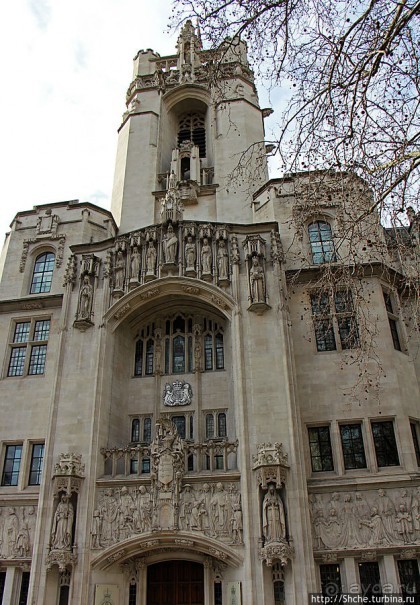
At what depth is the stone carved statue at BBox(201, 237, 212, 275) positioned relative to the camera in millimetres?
19272

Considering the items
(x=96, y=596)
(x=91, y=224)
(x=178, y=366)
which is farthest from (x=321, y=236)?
(x=96, y=596)

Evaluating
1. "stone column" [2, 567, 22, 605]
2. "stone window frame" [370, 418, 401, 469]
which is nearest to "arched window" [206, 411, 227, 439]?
"stone window frame" [370, 418, 401, 469]

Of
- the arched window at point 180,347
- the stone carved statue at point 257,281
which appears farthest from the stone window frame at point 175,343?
the stone carved statue at point 257,281

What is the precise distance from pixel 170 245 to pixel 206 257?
1448 millimetres

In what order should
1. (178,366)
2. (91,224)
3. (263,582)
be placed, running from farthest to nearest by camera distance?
1. (91,224)
2. (178,366)
3. (263,582)

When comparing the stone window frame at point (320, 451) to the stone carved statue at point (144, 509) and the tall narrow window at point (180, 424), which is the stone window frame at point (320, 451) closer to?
the tall narrow window at point (180, 424)

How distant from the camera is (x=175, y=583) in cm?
1662

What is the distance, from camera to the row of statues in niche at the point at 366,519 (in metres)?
15.2

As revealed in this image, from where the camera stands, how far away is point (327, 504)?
52.2 ft

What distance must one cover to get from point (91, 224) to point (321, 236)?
386 inches

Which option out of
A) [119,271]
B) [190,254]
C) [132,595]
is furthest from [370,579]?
[119,271]

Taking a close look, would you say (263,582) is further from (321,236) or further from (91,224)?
(91,224)

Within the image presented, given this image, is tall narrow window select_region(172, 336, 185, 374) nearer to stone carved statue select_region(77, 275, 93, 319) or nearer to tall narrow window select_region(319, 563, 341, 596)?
stone carved statue select_region(77, 275, 93, 319)

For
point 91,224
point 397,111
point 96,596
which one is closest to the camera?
point 397,111
